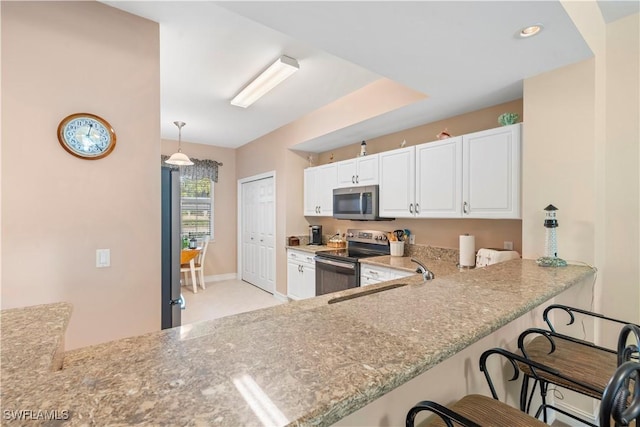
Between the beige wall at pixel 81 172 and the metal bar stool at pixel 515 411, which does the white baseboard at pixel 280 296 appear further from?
the metal bar stool at pixel 515 411

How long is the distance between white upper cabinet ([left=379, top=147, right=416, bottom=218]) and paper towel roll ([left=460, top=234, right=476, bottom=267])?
1.83 ft

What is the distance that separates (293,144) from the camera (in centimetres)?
446

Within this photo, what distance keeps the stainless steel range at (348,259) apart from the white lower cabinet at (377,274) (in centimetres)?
8

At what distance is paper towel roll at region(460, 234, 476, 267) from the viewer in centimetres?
277

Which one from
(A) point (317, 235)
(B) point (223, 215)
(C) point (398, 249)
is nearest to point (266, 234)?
(A) point (317, 235)

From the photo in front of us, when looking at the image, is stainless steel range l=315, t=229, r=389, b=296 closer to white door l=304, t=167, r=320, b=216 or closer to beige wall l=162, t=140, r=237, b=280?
white door l=304, t=167, r=320, b=216

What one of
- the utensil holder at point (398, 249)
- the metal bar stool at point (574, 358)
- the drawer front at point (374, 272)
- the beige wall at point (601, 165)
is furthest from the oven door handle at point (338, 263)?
the metal bar stool at point (574, 358)

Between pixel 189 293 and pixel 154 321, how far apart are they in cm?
325

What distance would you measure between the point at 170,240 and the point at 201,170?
3.57 meters

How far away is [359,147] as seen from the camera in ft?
14.0

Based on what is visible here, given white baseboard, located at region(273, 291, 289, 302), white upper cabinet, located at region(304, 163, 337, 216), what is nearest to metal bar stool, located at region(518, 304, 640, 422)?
white upper cabinet, located at region(304, 163, 337, 216)

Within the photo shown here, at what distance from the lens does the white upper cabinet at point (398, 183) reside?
10.2 ft

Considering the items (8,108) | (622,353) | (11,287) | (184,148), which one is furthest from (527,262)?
(184,148)

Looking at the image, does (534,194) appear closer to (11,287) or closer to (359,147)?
(359,147)
